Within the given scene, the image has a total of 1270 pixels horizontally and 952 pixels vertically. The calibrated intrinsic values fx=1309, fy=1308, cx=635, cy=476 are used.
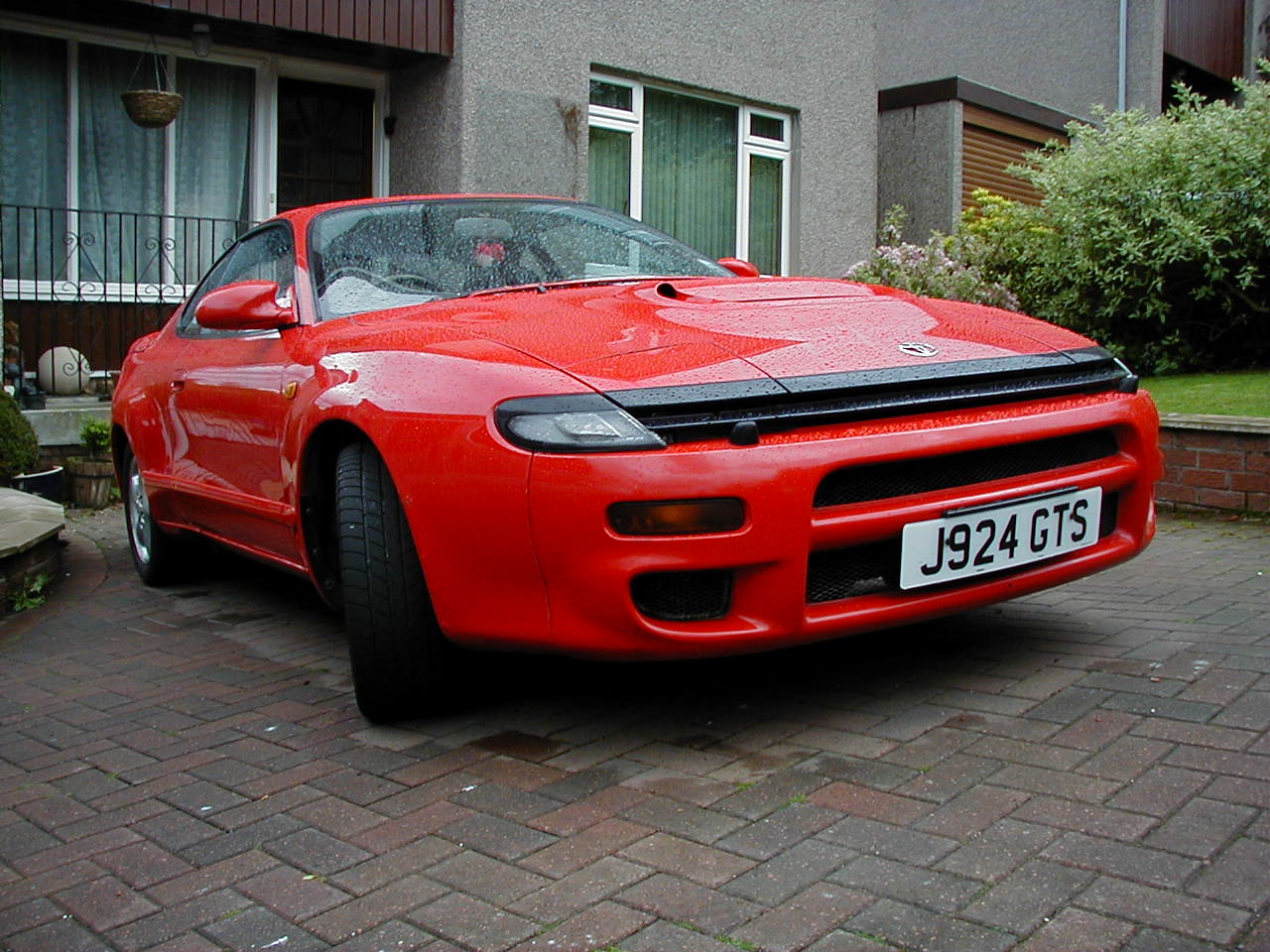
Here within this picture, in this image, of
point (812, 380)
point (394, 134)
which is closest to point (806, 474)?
point (812, 380)

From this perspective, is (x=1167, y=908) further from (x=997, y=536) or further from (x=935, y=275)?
(x=935, y=275)

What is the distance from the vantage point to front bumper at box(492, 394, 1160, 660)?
2.73 m

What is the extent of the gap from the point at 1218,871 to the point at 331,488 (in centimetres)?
243

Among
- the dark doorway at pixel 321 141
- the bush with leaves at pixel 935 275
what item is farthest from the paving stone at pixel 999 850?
the dark doorway at pixel 321 141

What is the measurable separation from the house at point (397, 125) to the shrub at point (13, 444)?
180 centimetres

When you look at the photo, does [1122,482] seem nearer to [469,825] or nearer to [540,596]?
[540,596]

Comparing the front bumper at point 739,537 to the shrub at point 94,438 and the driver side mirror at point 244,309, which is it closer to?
the driver side mirror at point 244,309

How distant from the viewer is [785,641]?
113 inches

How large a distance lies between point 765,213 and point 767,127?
81 cm

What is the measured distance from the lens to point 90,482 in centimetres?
783

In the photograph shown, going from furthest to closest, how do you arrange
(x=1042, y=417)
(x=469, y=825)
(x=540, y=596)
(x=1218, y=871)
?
(x=1042, y=417) → (x=540, y=596) → (x=469, y=825) → (x=1218, y=871)

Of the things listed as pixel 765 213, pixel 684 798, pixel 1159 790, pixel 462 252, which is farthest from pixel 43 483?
pixel 765 213

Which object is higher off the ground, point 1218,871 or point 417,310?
point 417,310

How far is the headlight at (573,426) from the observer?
2.74 meters
